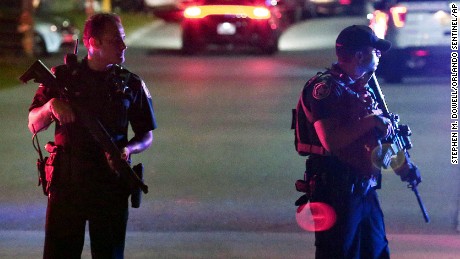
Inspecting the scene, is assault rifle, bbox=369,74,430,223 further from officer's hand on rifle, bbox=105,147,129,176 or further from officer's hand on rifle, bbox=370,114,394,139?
officer's hand on rifle, bbox=105,147,129,176

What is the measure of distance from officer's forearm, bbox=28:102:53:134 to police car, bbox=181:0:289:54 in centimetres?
1660

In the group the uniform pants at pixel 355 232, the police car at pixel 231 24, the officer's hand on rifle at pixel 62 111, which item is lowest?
the police car at pixel 231 24

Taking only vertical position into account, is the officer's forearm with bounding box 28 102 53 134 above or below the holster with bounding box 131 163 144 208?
above

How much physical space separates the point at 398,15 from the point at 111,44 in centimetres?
1164

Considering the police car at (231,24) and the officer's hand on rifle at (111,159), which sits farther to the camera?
the police car at (231,24)

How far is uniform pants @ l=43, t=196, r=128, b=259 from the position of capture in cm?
476

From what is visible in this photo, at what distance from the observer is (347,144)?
473cm

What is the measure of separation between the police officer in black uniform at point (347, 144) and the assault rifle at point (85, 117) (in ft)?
2.95

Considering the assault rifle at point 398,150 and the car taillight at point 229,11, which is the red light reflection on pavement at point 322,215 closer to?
the assault rifle at point 398,150

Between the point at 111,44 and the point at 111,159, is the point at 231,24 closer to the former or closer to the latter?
the point at 111,44

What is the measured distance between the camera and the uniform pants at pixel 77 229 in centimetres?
476

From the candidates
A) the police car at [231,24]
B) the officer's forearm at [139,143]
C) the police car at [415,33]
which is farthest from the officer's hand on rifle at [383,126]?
the police car at [231,24]

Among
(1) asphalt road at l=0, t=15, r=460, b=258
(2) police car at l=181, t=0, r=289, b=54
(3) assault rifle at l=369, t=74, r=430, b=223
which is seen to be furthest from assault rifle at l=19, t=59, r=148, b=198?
(2) police car at l=181, t=0, r=289, b=54

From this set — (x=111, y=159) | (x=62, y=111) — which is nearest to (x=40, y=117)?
(x=62, y=111)
